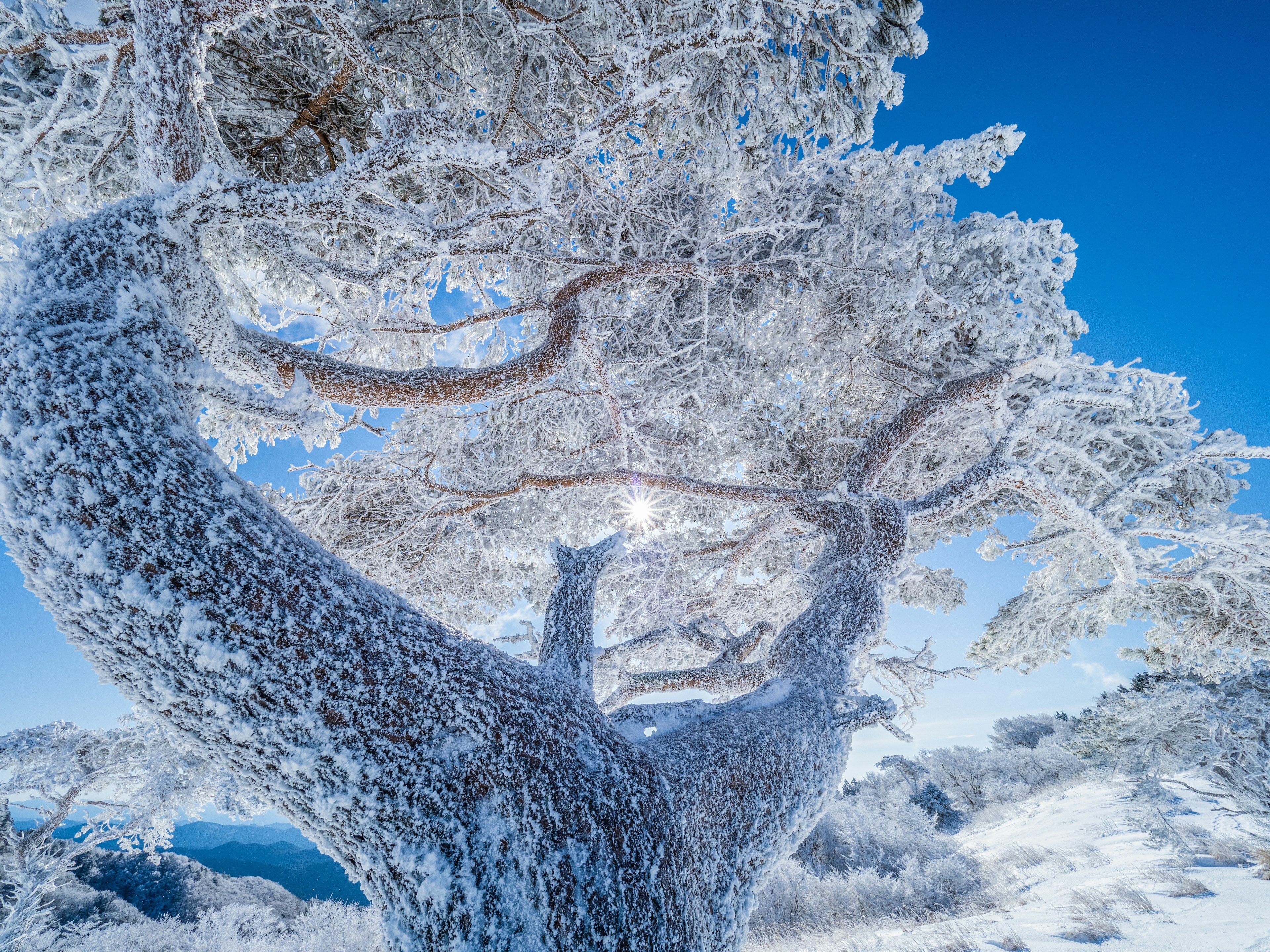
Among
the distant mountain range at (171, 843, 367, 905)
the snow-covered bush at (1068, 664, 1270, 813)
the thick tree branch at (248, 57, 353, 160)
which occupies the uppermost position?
the thick tree branch at (248, 57, 353, 160)

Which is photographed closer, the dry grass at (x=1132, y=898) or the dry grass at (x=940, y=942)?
the dry grass at (x=940, y=942)

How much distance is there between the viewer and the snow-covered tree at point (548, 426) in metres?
1.46

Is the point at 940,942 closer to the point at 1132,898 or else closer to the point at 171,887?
the point at 1132,898

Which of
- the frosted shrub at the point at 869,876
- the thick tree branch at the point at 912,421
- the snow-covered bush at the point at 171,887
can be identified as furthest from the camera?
the snow-covered bush at the point at 171,887

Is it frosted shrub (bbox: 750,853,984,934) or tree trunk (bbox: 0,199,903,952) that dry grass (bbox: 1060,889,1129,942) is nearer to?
frosted shrub (bbox: 750,853,984,934)

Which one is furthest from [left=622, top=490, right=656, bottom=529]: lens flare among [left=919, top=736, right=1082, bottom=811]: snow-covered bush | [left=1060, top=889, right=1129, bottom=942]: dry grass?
[left=919, top=736, right=1082, bottom=811]: snow-covered bush

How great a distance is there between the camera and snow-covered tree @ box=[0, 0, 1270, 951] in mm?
1460

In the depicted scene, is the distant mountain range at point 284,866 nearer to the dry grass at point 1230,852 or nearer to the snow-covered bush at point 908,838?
the snow-covered bush at point 908,838

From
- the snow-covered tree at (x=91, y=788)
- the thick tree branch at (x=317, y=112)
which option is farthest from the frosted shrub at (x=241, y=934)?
the thick tree branch at (x=317, y=112)

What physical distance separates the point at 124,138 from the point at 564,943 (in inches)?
246

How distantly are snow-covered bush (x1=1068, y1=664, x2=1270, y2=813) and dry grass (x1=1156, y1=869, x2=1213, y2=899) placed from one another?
1.26 m

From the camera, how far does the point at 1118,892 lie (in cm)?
714

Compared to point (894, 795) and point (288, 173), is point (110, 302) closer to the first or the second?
point (288, 173)

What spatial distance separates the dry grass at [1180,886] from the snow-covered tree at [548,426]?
2.98 m
